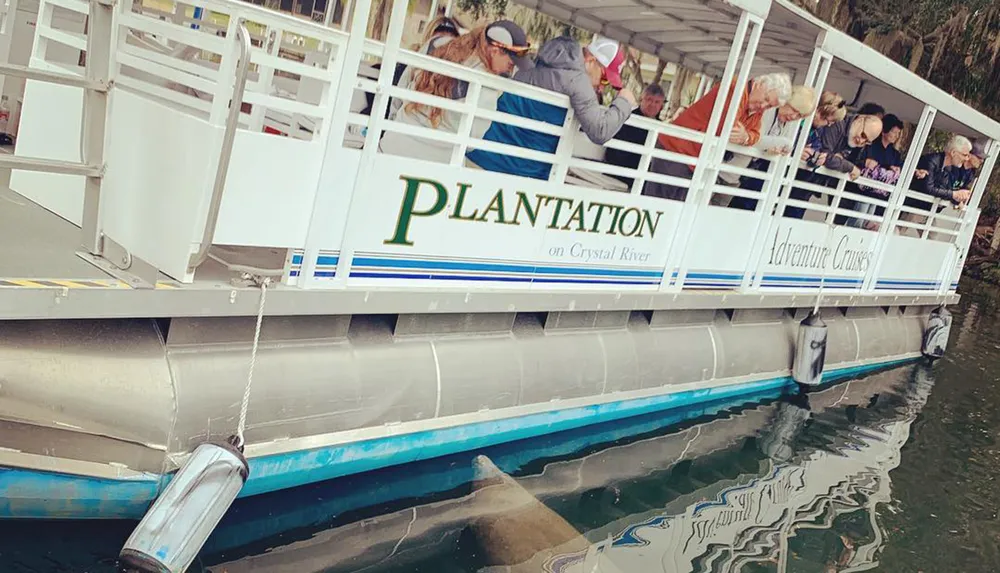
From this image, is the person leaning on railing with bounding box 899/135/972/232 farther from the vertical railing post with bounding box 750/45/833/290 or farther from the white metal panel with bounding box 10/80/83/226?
the white metal panel with bounding box 10/80/83/226

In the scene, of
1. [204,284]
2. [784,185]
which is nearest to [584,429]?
[784,185]

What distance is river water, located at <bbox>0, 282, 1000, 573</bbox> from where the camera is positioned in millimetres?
4539

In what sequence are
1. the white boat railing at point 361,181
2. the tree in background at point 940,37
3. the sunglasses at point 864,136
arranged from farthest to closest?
1. the tree in background at point 940,37
2. the sunglasses at point 864,136
3. the white boat railing at point 361,181

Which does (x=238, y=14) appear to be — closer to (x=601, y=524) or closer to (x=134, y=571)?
(x=134, y=571)

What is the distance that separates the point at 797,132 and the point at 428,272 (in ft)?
13.6

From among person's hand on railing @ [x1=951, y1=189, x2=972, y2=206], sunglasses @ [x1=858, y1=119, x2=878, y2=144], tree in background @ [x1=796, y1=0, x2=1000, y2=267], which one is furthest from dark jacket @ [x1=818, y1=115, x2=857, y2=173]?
tree in background @ [x1=796, y1=0, x2=1000, y2=267]

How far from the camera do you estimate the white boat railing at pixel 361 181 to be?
4047 millimetres

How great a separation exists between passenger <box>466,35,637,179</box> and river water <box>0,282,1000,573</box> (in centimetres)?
195

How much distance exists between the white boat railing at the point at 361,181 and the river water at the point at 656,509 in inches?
48.6

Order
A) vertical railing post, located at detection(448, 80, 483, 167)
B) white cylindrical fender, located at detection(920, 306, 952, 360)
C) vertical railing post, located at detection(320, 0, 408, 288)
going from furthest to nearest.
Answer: white cylindrical fender, located at detection(920, 306, 952, 360), vertical railing post, located at detection(448, 80, 483, 167), vertical railing post, located at detection(320, 0, 408, 288)

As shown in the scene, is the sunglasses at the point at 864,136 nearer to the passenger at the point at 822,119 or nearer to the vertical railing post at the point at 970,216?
the passenger at the point at 822,119

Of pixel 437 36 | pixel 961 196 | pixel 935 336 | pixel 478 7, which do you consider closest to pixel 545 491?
pixel 437 36

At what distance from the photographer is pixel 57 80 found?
3547mm

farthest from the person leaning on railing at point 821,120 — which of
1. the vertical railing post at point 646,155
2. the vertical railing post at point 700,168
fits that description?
the vertical railing post at point 646,155
